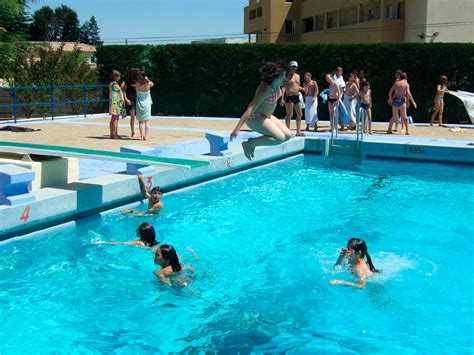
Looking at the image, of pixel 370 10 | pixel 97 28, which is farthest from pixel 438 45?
pixel 97 28

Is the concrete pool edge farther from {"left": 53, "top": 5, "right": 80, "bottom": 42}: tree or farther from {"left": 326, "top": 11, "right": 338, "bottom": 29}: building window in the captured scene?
{"left": 53, "top": 5, "right": 80, "bottom": 42}: tree

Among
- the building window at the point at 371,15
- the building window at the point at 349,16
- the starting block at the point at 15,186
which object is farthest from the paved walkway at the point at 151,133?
the building window at the point at 349,16

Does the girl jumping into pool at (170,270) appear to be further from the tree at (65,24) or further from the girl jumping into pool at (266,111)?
the tree at (65,24)

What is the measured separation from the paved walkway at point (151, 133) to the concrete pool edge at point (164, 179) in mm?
731

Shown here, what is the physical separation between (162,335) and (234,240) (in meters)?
2.79

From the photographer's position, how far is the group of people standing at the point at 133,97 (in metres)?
13.1

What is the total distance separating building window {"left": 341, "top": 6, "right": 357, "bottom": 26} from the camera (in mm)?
38000

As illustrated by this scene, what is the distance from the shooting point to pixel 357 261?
6.26 meters

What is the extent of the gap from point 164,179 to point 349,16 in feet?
104

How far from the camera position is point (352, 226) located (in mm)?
8594

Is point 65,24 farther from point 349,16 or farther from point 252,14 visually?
point 349,16

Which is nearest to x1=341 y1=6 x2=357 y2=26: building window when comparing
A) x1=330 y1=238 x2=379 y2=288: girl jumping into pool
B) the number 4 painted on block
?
the number 4 painted on block

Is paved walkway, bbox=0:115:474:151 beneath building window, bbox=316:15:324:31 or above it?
beneath

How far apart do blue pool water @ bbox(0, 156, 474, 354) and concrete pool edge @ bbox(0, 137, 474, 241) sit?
23 cm
